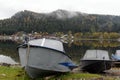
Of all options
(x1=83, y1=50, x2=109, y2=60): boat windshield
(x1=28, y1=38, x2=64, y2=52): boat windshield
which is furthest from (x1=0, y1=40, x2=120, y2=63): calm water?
(x1=28, y1=38, x2=64, y2=52): boat windshield

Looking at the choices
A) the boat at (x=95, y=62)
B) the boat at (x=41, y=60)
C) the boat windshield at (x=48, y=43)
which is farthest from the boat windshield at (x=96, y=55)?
the boat at (x=41, y=60)

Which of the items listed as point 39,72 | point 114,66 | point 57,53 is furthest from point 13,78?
point 114,66

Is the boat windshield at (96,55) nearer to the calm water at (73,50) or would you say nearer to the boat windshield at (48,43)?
the boat windshield at (48,43)

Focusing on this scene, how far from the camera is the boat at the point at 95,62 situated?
31.8 m

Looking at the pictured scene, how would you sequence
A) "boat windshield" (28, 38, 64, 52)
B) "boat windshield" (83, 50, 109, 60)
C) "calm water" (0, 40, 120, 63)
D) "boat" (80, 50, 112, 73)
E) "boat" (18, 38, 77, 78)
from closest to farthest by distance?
"boat" (18, 38, 77, 78), "boat windshield" (28, 38, 64, 52), "boat" (80, 50, 112, 73), "boat windshield" (83, 50, 109, 60), "calm water" (0, 40, 120, 63)

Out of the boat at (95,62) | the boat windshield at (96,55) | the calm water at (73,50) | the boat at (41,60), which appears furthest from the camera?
the calm water at (73,50)

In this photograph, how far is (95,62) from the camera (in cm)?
3178

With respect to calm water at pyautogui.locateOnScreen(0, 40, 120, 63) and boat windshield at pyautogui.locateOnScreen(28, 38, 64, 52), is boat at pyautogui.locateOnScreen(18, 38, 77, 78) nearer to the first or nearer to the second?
boat windshield at pyautogui.locateOnScreen(28, 38, 64, 52)

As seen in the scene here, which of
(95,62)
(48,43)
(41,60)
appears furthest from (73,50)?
(41,60)

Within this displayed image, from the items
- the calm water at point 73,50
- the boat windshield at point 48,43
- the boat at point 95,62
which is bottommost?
the calm water at point 73,50

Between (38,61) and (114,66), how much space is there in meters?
17.9

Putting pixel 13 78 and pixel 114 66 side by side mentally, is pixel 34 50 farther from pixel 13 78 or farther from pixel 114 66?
pixel 114 66

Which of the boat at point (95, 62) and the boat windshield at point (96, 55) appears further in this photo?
the boat windshield at point (96, 55)

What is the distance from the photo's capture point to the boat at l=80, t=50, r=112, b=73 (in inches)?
1252
